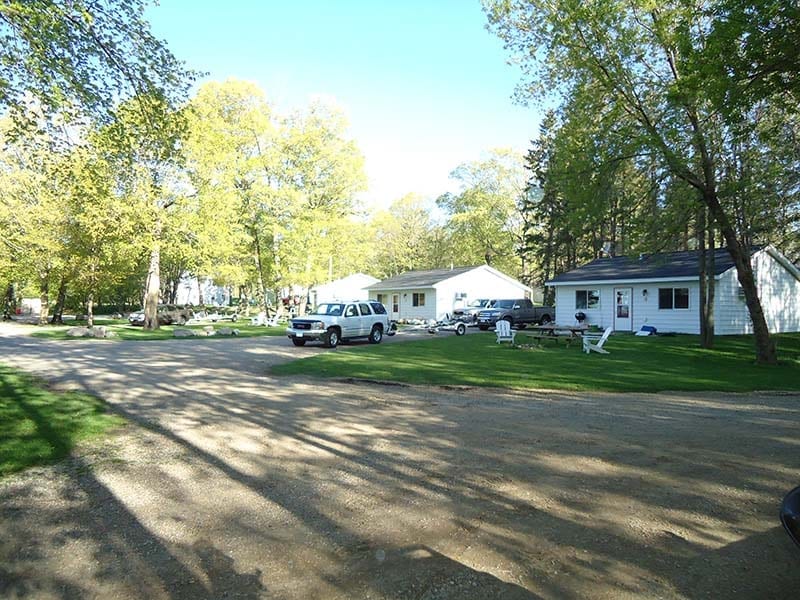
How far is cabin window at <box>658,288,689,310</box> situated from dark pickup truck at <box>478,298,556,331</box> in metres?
8.14

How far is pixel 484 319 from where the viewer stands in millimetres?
33219

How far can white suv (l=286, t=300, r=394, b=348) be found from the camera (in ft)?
71.8

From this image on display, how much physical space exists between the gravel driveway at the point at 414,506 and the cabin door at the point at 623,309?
2142 cm

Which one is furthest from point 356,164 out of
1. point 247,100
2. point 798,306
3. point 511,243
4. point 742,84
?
point 742,84

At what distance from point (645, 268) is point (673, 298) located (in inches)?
117

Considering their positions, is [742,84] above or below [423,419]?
above

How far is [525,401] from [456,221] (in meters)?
48.7

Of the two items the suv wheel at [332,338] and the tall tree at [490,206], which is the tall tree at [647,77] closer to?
the suv wheel at [332,338]

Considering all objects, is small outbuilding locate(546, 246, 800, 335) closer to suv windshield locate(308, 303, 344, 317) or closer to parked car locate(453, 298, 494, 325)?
parked car locate(453, 298, 494, 325)

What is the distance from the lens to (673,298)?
91.4 ft

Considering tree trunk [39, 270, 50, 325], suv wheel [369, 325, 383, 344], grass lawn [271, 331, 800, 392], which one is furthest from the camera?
tree trunk [39, 270, 50, 325]

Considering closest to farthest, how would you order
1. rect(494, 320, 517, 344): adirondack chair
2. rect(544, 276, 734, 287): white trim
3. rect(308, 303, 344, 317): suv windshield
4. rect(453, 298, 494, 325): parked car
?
rect(494, 320, 517, 344): adirondack chair < rect(308, 303, 344, 317): suv windshield < rect(544, 276, 734, 287): white trim < rect(453, 298, 494, 325): parked car

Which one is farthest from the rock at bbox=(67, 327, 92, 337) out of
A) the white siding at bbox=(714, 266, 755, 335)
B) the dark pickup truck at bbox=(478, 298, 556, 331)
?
the white siding at bbox=(714, 266, 755, 335)

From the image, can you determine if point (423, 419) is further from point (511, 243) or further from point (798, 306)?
point (511, 243)
